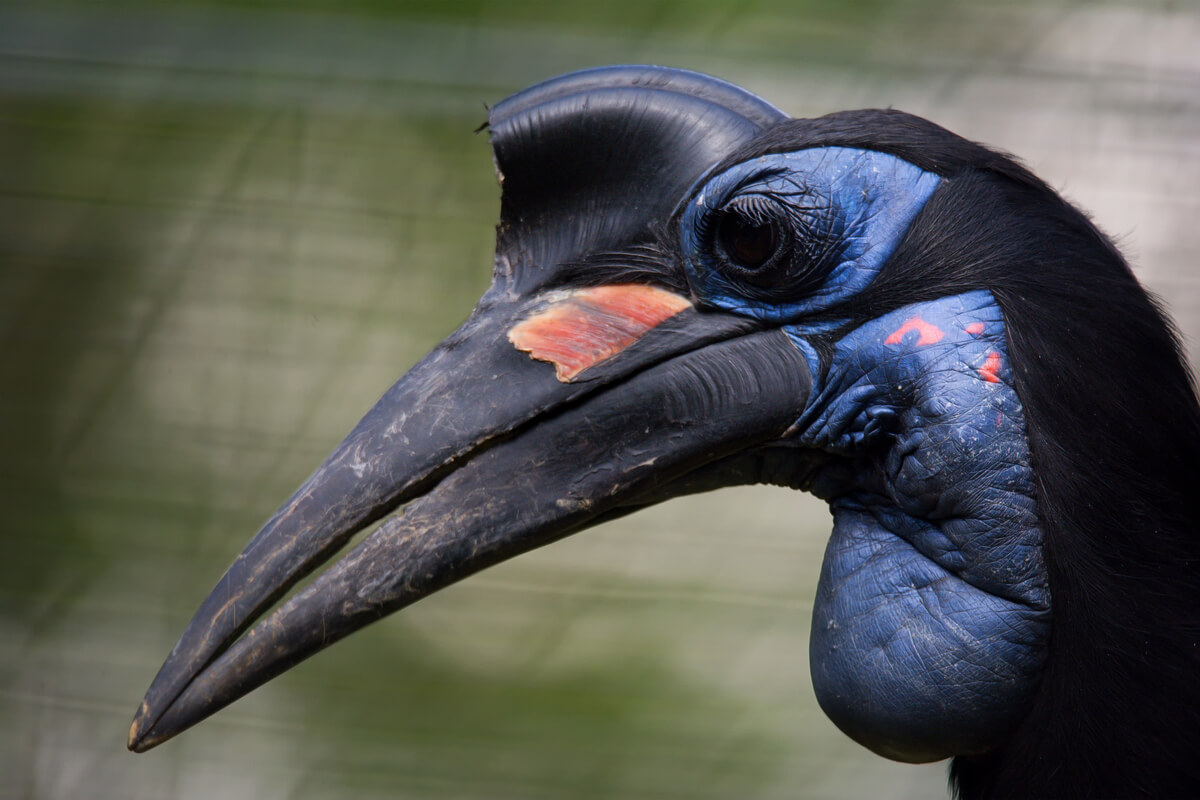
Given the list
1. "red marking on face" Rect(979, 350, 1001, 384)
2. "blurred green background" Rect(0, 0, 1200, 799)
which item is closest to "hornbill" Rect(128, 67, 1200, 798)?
"red marking on face" Rect(979, 350, 1001, 384)

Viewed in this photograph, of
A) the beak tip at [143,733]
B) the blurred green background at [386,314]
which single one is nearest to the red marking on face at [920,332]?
the beak tip at [143,733]

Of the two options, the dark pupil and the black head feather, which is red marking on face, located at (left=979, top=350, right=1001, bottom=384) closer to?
the black head feather

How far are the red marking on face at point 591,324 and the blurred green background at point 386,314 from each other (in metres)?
1.68

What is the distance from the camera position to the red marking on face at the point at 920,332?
3.58 feet

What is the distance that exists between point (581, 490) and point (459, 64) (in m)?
1.94

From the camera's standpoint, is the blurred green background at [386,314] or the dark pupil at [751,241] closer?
the dark pupil at [751,241]

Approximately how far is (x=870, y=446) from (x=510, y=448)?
1.17ft

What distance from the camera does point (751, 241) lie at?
1161mm

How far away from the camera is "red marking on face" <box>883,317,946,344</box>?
1.09 metres

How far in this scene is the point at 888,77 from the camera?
2.81 meters

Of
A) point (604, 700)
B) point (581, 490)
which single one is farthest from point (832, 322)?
point (604, 700)

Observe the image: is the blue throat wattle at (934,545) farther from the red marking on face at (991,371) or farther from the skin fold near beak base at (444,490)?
the skin fold near beak base at (444,490)

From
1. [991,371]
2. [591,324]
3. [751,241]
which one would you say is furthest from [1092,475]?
[591,324]

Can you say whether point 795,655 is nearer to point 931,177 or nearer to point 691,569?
point 691,569
